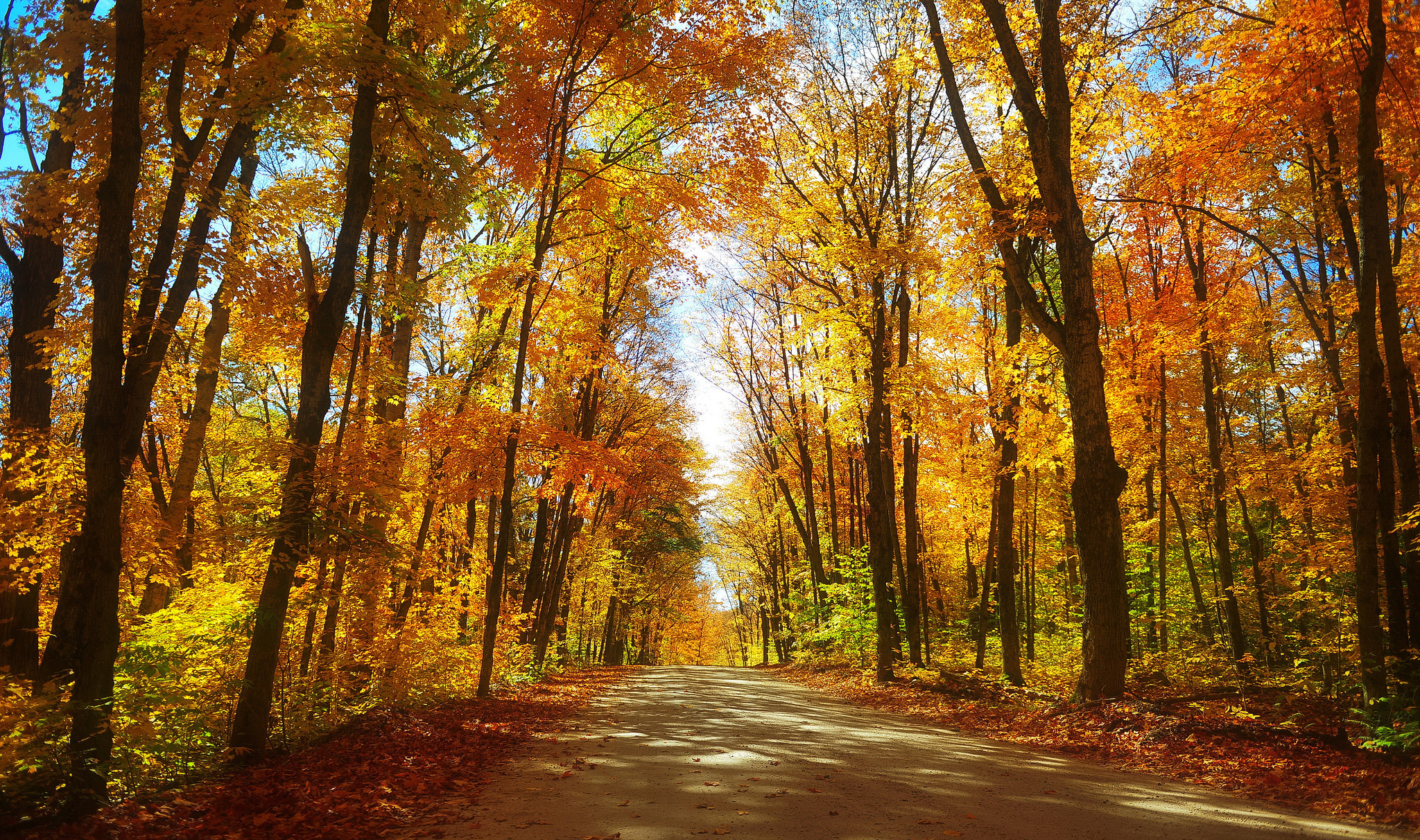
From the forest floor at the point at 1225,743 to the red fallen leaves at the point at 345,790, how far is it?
6.39 meters

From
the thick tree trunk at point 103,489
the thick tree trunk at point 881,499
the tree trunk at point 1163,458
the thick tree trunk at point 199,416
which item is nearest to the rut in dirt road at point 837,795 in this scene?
the thick tree trunk at point 103,489

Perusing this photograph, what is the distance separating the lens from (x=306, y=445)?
277 inches

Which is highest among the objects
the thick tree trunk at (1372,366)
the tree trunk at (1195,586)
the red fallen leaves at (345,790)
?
the thick tree trunk at (1372,366)

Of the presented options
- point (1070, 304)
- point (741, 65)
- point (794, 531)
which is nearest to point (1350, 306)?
point (1070, 304)

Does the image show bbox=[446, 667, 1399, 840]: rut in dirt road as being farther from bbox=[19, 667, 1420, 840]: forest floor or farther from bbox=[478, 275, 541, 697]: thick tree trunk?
bbox=[478, 275, 541, 697]: thick tree trunk

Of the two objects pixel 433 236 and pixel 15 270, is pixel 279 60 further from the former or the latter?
pixel 433 236

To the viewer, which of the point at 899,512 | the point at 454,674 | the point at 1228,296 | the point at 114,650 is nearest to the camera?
the point at 114,650

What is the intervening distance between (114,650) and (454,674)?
7.39 metres

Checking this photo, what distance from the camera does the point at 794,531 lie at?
3169cm

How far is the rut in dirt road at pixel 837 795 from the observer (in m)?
4.54

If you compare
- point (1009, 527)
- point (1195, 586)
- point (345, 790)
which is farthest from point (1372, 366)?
point (345, 790)

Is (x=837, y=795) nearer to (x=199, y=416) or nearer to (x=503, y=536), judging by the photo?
(x=503, y=536)

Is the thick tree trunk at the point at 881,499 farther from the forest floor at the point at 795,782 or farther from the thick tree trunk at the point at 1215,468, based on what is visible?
the thick tree trunk at the point at 1215,468

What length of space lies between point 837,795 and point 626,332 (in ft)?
54.5
